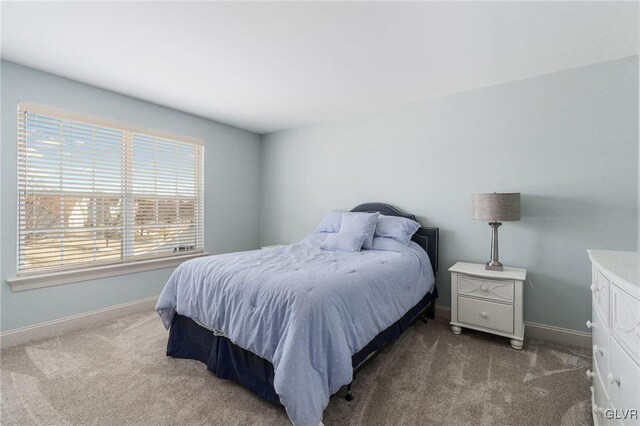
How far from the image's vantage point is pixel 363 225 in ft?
9.93

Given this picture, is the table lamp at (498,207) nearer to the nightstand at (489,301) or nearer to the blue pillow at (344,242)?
the nightstand at (489,301)

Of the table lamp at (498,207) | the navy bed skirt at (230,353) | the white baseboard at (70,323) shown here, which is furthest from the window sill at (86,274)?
the table lamp at (498,207)

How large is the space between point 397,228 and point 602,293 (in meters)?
1.76

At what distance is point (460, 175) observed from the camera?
303 cm

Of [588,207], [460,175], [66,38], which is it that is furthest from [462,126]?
[66,38]

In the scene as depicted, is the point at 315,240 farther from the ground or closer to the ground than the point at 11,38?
closer to the ground

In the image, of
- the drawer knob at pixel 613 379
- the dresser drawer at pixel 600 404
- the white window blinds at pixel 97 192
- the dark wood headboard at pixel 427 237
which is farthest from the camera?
the dark wood headboard at pixel 427 237

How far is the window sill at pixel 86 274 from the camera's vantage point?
2494 millimetres

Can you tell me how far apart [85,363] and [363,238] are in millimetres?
2528

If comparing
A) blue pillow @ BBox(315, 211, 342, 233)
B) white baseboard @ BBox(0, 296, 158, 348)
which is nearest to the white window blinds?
white baseboard @ BBox(0, 296, 158, 348)

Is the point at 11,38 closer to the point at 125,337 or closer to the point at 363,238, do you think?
the point at 125,337

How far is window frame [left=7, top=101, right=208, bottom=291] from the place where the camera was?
8.18 feet

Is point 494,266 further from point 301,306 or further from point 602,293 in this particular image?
point 301,306

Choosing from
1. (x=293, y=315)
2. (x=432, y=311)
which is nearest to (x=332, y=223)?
(x=432, y=311)
